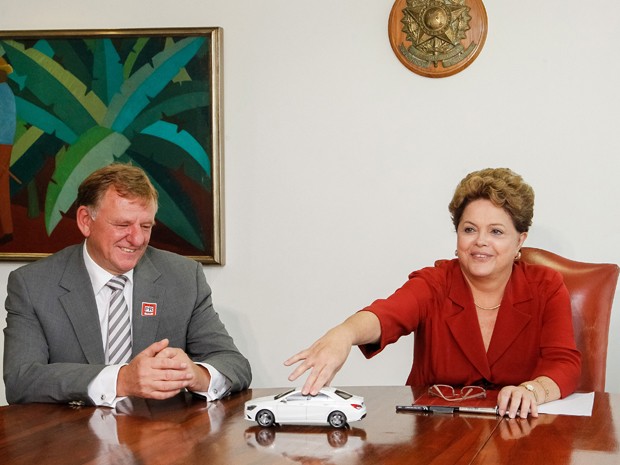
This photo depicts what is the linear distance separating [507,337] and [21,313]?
1623 mm

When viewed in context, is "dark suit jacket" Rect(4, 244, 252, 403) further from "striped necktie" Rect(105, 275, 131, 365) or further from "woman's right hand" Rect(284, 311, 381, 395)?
"woman's right hand" Rect(284, 311, 381, 395)

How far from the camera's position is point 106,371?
267 cm

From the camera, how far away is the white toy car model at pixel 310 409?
2229mm

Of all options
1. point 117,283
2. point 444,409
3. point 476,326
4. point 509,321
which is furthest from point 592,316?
point 117,283

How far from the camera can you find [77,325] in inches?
120

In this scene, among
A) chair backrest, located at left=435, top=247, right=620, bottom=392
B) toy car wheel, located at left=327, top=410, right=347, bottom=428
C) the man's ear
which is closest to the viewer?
toy car wheel, located at left=327, top=410, right=347, bottom=428

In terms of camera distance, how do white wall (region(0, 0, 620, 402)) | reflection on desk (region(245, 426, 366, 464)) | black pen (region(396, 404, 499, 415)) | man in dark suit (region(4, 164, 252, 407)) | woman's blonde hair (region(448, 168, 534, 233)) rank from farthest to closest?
white wall (region(0, 0, 620, 402)) → woman's blonde hair (region(448, 168, 534, 233)) → man in dark suit (region(4, 164, 252, 407)) → black pen (region(396, 404, 499, 415)) → reflection on desk (region(245, 426, 366, 464))

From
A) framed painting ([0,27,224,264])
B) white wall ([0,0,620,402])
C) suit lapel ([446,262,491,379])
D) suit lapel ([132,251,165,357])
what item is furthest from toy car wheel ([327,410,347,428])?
framed painting ([0,27,224,264])

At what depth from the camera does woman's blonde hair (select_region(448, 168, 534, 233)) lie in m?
3.05

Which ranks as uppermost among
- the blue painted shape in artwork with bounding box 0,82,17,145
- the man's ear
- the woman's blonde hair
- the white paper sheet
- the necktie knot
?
the blue painted shape in artwork with bounding box 0,82,17,145

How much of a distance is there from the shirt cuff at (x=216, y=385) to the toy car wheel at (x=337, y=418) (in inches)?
23.7

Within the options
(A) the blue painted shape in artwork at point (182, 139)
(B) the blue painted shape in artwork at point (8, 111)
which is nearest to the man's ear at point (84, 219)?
(A) the blue painted shape in artwork at point (182, 139)

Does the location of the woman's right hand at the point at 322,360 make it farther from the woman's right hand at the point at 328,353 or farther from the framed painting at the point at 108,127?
the framed painting at the point at 108,127

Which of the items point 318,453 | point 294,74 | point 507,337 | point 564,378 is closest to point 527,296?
point 507,337
